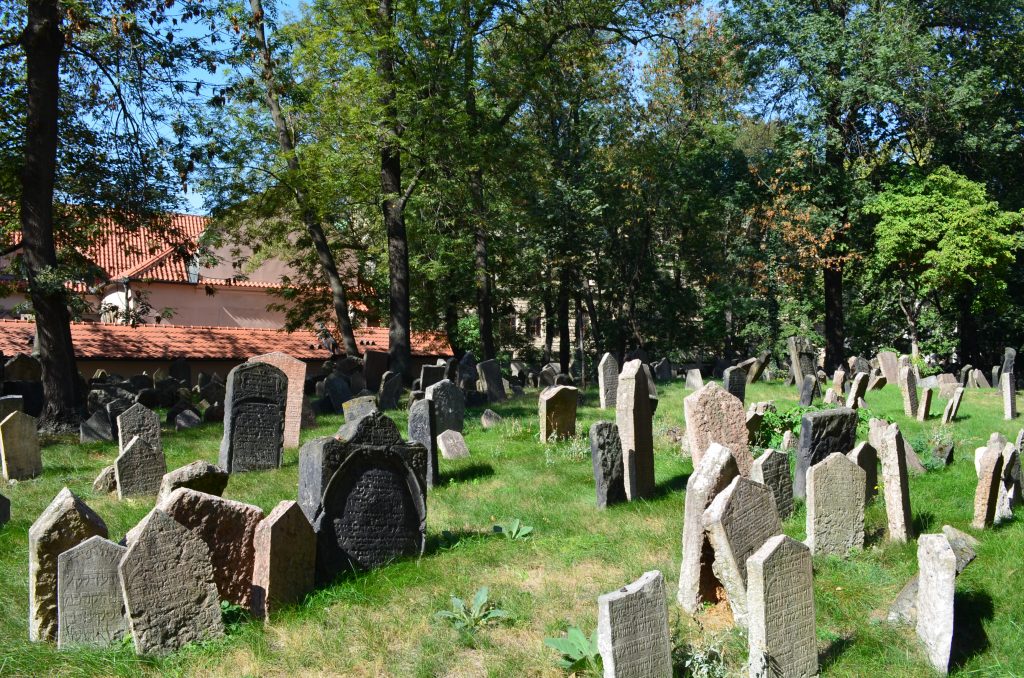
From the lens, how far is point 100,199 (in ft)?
53.6

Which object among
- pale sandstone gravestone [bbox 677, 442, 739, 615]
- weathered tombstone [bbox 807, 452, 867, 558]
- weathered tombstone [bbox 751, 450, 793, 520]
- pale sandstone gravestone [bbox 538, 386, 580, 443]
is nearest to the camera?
pale sandstone gravestone [bbox 677, 442, 739, 615]

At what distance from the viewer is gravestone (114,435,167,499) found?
28.5ft

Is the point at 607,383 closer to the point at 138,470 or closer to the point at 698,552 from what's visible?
the point at 138,470

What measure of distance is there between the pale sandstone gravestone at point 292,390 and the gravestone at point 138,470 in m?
3.46

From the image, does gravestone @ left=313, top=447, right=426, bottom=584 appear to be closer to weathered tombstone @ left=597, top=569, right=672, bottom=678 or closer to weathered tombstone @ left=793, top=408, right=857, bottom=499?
weathered tombstone @ left=597, top=569, right=672, bottom=678

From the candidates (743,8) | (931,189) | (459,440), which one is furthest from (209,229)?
(931,189)

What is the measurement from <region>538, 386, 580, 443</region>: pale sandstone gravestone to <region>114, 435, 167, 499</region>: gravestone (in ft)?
17.4

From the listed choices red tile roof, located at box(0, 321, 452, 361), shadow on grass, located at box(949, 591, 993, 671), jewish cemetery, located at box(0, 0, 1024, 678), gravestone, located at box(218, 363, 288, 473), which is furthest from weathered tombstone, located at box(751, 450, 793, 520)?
red tile roof, located at box(0, 321, 452, 361)

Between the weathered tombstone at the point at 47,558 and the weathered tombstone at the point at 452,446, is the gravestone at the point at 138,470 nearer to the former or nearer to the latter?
the weathered tombstone at the point at 47,558

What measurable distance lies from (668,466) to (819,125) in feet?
57.1

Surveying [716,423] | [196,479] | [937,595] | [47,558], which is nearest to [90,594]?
[47,558]

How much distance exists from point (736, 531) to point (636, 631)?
1.22m

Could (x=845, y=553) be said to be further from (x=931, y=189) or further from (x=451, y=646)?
(x=931, y=189)

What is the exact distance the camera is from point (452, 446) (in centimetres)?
1127
